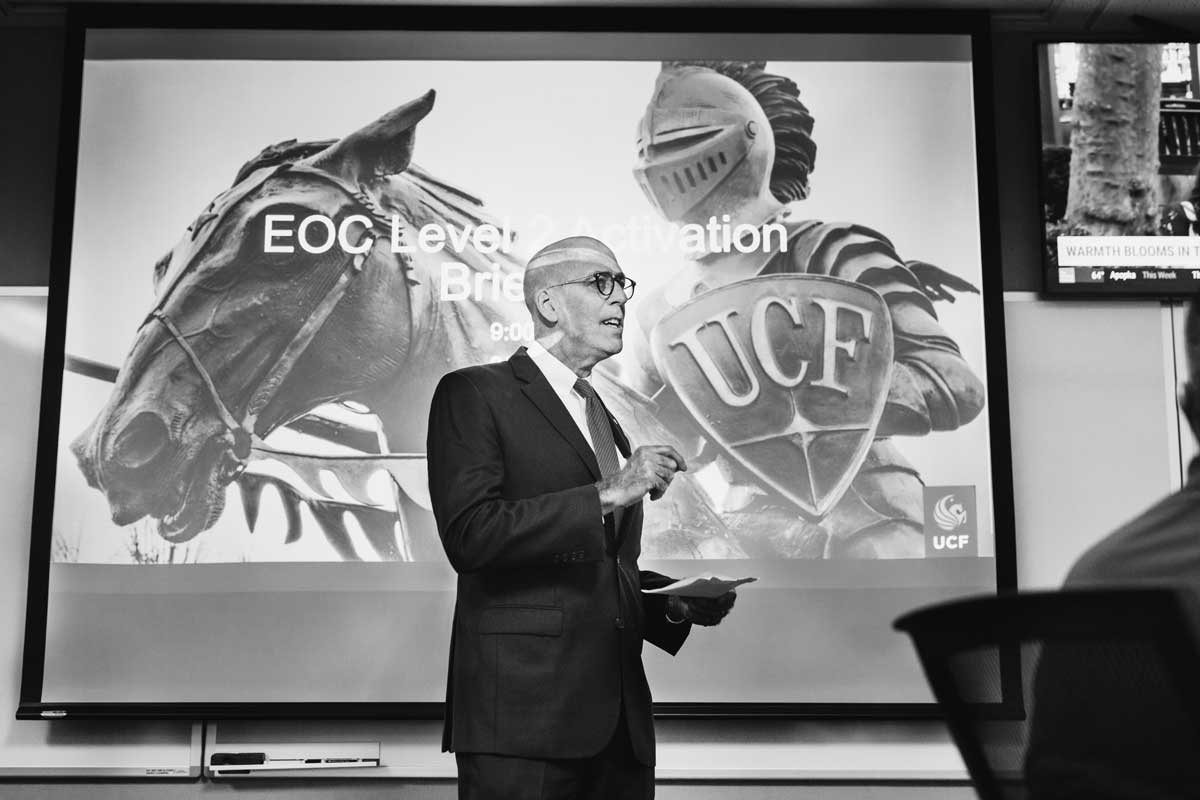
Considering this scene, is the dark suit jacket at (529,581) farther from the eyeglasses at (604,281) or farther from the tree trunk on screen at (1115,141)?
the tree trunk on screen at (1115,141)

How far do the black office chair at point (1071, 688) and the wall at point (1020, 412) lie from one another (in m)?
2.53

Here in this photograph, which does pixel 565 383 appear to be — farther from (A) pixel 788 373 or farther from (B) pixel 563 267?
(A) pixel 788 373

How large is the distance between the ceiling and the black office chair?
3.27 meters

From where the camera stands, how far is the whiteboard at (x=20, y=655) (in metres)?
3.63

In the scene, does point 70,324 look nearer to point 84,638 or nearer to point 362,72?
point 84,638

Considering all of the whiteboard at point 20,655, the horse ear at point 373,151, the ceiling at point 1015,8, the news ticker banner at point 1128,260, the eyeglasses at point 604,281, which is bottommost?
the whiteboard at point 20,655

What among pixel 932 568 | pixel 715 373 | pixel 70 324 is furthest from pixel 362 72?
pixel 932 568

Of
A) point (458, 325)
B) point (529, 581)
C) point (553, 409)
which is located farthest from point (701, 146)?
point (529, 581)

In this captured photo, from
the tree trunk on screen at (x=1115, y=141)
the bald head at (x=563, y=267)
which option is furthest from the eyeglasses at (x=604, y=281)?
the tree trunk on screen at (x=1115, y=141)

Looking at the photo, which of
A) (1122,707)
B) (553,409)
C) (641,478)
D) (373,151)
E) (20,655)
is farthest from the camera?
(373,151)

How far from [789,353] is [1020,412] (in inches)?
29.7

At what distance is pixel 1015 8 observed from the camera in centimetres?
411

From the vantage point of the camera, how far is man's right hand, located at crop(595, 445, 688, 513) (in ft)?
7.55

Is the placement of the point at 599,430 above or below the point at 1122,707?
above
